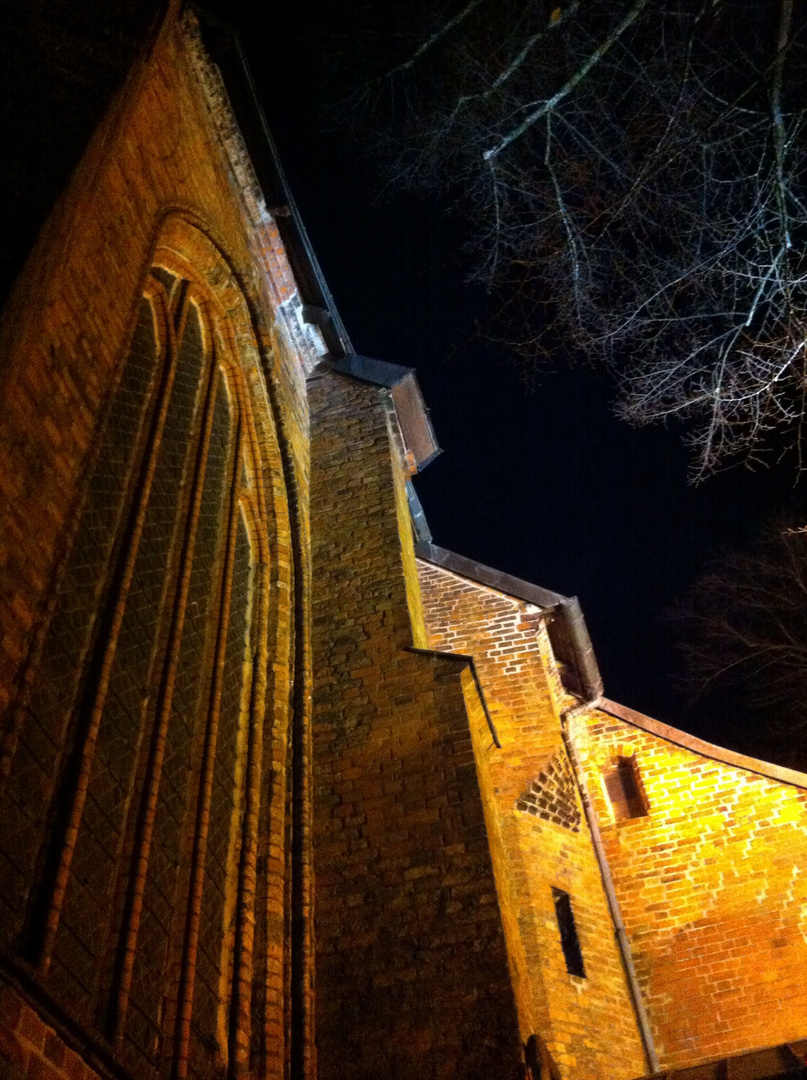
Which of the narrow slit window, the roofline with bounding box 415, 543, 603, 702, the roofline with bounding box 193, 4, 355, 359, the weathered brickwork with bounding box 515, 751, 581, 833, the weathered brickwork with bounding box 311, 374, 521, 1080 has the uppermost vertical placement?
the roofline with bounding box 193, 4, 355, 359

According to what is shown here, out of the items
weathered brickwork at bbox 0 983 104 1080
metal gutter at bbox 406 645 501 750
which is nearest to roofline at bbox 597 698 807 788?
metal gutter at bbox 406 645 501 750

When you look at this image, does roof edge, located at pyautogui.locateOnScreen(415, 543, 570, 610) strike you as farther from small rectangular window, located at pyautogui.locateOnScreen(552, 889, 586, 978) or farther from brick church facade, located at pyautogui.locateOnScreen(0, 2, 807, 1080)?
small rectangular window, located at pyautogui.locateOnScreen(552, 889, 586, 978)

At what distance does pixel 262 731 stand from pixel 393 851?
116 cm

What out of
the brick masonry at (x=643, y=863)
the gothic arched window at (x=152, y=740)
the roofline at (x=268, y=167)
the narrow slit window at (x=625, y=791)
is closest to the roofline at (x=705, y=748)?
the brick masonry at (x=643, y=863)

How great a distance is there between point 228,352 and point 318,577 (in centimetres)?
205

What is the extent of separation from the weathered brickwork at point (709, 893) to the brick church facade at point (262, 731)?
0.10ft

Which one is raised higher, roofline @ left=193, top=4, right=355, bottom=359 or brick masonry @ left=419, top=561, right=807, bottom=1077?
roofline @ left=193, top=4, right=355, bottom=359

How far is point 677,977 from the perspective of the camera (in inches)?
319

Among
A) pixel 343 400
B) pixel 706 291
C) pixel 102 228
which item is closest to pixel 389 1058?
pixel 102 228

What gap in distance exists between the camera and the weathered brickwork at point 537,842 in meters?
6.44

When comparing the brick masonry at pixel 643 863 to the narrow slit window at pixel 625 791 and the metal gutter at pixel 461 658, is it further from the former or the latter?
the metal gutter at pixel 461 658

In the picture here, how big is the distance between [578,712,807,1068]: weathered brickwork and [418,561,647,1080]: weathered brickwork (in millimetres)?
806

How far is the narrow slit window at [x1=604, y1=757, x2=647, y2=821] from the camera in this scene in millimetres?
9398

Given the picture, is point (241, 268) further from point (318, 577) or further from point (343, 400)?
point (318, 577)
